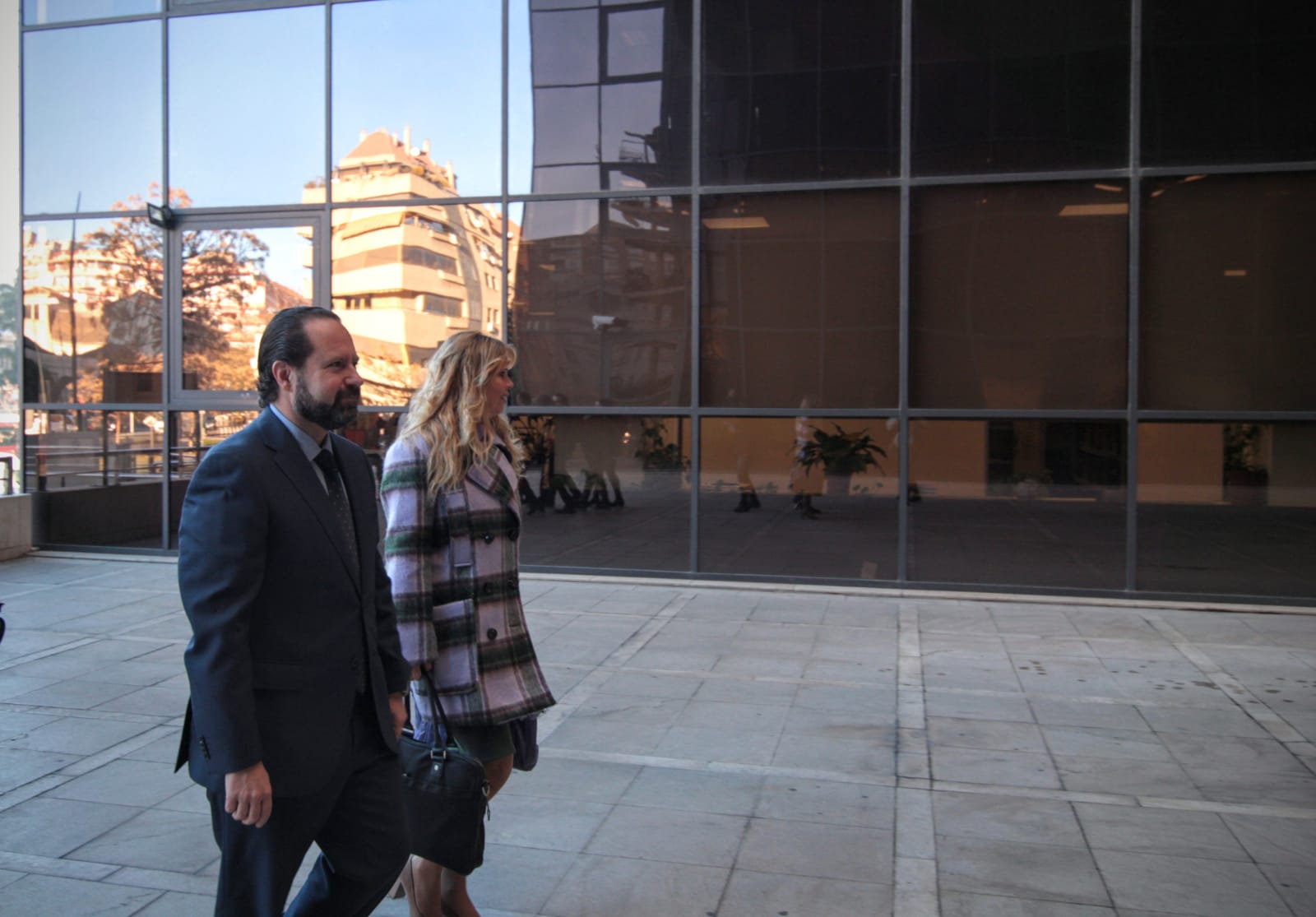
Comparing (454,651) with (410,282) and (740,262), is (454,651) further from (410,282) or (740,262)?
(410,282)

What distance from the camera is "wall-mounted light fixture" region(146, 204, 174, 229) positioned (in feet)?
38.1

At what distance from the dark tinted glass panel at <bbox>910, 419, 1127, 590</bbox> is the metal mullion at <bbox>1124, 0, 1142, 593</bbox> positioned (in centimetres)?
6

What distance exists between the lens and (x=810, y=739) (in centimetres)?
580

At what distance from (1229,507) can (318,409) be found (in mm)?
8656

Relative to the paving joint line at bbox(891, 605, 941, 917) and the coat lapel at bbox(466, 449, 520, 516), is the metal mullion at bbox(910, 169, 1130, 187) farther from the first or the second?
the coat lapel at bbox(466, 449, 520, 516)

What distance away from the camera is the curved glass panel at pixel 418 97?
1098cm

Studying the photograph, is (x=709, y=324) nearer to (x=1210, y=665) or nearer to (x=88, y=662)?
(x=1210, y=665)

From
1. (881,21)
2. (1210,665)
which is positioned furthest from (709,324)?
(1210,665)

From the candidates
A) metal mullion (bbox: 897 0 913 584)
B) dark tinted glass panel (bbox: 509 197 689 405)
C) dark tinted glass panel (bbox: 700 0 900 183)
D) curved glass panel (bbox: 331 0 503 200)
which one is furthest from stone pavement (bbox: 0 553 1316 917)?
curved glass panel (bbox: 331 0 503 200)

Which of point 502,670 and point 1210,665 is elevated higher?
point 502,670

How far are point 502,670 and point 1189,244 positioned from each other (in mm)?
8210

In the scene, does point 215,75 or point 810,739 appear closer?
point 810,739

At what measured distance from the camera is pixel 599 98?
10.7 meters

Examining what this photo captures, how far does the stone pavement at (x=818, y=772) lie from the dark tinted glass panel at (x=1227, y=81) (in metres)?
3.93
